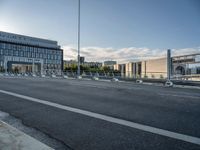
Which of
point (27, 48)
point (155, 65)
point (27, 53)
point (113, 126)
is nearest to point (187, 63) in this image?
point (113, 126)

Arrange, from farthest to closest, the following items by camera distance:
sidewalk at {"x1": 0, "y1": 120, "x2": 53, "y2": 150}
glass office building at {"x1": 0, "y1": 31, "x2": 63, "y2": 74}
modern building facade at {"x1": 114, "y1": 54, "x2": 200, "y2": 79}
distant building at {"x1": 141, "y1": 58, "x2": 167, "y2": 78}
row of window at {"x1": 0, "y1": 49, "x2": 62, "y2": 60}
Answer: row of window at {"x1": 0, "y1": 49, "x2": 62, "y2": 60} < glass office building at {"x1": 0, "y1": 31, "x2": 63, "y2": 74} < distant building at {"x1": 141, "y1": 58, "x2": 167, "y2": 78} < modern building facade at {"x1": 114, "y1": 54, "x2": 200, "y2": 79} < sidewalk at {"x1": 0, "y1": 120, "x2": 53, "y2": 150}

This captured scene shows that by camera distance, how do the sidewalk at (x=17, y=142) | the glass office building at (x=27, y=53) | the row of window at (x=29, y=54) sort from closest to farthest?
the sidewalk at (x=17, y=142) < the glass office building at (x=27, y=53) < the row of window at (x=29, y=54)

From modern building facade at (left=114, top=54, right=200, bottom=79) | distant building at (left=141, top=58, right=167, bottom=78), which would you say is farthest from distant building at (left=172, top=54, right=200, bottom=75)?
distant building at (left=141, top=58, right=167, bottom=78)

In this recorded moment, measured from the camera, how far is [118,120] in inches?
208

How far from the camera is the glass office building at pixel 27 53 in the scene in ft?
353

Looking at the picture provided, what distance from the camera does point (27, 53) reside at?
389 feet

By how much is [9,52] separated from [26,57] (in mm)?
10930

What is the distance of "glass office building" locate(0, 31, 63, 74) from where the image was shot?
10762 centimetres

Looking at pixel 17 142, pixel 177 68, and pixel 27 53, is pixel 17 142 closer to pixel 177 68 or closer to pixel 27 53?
pixel 177 68

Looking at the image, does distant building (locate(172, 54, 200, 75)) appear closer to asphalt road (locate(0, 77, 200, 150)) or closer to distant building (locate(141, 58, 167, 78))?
asphalt road (locate(0, 77, 200, 150))

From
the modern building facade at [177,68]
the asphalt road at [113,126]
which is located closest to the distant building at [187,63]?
the modern building facade at [177,68]

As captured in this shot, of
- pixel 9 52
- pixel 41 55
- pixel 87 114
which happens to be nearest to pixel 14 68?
pixel 9 52

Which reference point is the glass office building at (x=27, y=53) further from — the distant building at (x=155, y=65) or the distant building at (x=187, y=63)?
the distant building at (x=187, y=63)

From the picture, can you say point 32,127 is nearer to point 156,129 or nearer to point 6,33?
point 156,129
